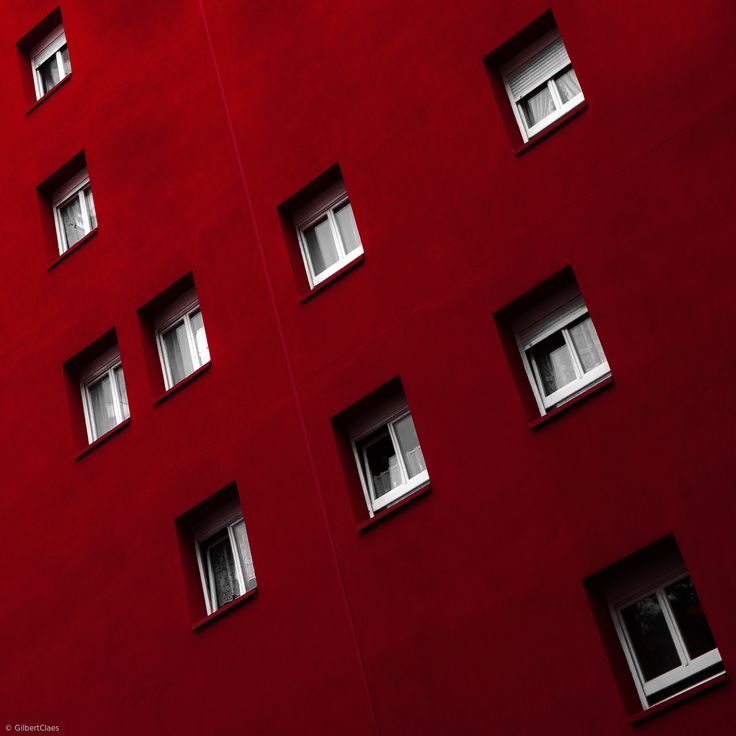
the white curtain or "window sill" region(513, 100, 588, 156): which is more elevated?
the white curtain

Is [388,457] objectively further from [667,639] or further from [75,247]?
[75,247]

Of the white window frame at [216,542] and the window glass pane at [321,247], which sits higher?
the window glass pane at [321,247]

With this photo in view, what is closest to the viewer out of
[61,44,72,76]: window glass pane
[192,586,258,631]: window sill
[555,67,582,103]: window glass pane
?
[555,67,582,103]: window glass pane

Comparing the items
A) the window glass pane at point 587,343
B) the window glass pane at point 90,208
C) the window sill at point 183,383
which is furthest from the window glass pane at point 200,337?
the window glass pane at point 587,343

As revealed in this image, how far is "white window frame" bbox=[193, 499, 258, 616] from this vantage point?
687 inches

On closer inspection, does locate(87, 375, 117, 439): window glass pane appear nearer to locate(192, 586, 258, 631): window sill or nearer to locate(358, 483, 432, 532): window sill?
locate(192, 586, 258, 631): window sill

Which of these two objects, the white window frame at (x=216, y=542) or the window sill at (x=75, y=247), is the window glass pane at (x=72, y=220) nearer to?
the window sill at (x=75, y=247)

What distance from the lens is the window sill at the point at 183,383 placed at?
18.4 m

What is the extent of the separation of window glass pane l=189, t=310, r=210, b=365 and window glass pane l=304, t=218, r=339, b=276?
75.2 inches

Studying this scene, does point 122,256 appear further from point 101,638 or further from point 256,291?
point 101,638

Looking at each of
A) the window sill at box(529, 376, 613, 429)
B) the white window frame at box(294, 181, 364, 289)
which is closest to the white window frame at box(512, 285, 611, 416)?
the window sill at box(529, 376, 613, 429)

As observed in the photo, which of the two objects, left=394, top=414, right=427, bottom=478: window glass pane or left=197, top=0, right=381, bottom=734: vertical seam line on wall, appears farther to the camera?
left=394, top=414, right=427, bottom=478: window glass pane

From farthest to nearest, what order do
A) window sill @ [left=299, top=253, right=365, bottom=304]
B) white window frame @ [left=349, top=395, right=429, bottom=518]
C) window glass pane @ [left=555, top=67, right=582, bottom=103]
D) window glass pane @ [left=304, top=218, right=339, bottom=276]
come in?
window glass pane @ [left=304, top=218, right=339, bottom=276] < window sill @ [left=299, top=253, right=365, bottom=304] < window glass pane @ [left=555, top=67, right=582, bottom=103] < white window frame @ [left=349, top=395, right=429, bottom=518]

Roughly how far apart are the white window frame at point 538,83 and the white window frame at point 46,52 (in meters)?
9.26
